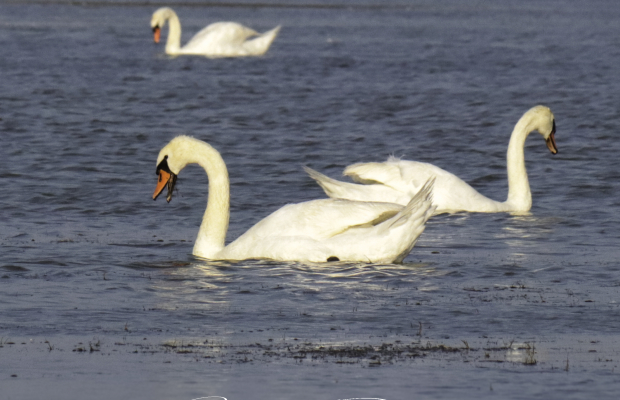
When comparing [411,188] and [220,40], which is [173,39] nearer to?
[220,40]

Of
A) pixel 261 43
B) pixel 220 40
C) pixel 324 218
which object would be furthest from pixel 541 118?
pixel 220 40

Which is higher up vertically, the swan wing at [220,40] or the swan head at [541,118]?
the swan wing at [220,40]

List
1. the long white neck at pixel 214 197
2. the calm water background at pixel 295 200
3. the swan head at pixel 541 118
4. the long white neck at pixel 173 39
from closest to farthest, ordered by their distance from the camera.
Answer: the calm water background at pixel 295 200
the long white neck at pixel 214 197
the swan head at pixel 541 118
the long white neck at pixel 173 39

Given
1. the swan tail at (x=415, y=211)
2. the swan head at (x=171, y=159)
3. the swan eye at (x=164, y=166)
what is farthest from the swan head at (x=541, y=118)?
the swan eye at (x=164, y=166)

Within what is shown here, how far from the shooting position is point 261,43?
95.6 feet

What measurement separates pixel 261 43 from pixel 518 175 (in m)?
16.9

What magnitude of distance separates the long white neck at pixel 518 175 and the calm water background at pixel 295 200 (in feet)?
Answer: 1.00

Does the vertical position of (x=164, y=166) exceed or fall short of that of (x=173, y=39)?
it falls short

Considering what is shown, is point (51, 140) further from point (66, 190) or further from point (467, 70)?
point (467, 70)

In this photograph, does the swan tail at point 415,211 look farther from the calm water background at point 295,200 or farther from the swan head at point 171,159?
the swan head at point 171,159

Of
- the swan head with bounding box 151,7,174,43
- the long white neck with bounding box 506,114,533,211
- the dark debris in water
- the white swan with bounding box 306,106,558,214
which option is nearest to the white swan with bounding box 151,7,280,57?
the swan head with bounding box 151,7,174,43

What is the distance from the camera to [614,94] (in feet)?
70.9

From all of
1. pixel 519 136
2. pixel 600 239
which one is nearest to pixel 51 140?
pixel 519 136

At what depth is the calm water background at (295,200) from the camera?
637cm
